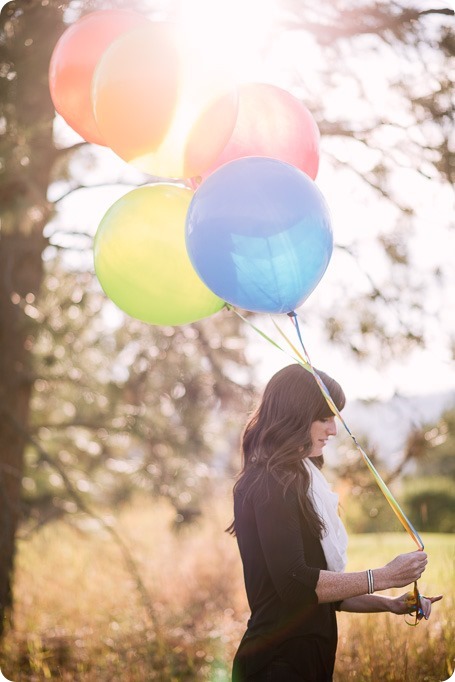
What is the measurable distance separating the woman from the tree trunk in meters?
2.09

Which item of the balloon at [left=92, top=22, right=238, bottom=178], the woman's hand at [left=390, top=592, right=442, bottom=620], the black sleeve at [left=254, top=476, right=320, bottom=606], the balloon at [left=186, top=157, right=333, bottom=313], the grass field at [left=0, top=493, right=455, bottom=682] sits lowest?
the grass field at [left=0, top=493, right=455, bottom=682]

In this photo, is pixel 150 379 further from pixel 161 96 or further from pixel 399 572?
pixel 399 572

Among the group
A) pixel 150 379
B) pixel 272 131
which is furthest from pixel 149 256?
pixel 150 379

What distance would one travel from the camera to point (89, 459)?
711 centimetres

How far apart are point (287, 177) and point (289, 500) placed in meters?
0.88

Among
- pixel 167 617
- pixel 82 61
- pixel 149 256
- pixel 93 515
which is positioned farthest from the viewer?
pixel 167 617

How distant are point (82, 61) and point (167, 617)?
3.64 metres

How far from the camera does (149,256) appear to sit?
2.17 metres

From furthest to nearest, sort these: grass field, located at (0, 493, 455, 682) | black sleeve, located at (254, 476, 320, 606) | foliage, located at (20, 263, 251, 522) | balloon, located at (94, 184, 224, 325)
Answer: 1. foliage, located at (20, 263, 251, 522)
2. grass field, located at (0, 493, 455, 682)
3. balloon, located at (94, 184, 224, 325)
4. black sleeve, located at (254, 476, 320, 606)

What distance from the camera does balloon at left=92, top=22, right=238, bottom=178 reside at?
6.66ft

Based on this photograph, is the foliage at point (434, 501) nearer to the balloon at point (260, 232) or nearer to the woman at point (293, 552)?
the woman at point (293, 552)

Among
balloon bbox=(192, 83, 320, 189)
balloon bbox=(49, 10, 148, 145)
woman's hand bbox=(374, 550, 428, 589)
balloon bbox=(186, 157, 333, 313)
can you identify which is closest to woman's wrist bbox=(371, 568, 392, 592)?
woman's hand bbox=(374, 550, 428, 589)

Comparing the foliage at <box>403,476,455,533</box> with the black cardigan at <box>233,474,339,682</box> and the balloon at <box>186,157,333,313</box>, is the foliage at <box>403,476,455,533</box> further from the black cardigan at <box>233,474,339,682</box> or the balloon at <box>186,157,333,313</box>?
the balloon at <box>186,157,333,313</box>

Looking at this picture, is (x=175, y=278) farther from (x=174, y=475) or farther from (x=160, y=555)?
(x=160, y=555)
